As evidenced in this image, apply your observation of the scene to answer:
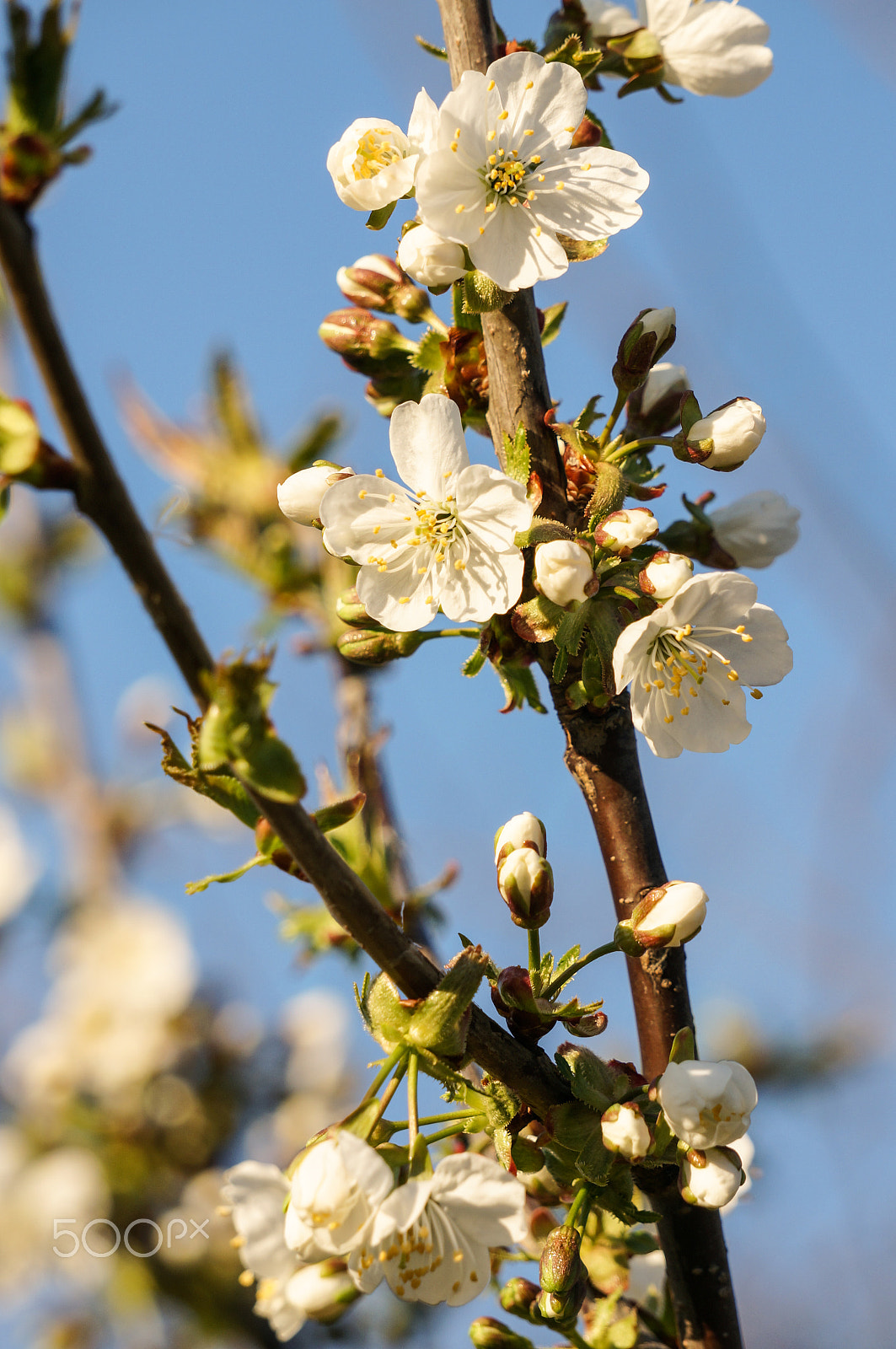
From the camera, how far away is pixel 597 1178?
46.5 inches

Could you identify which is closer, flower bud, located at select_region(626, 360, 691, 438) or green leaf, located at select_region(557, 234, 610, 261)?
green leaf, located at select_region(557, 234, 610, 261)

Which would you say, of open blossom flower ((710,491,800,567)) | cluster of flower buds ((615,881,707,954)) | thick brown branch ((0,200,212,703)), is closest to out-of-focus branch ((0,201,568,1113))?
thick brown branch ((0,200,212,703))

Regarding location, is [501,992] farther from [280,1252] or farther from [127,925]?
[127,925]

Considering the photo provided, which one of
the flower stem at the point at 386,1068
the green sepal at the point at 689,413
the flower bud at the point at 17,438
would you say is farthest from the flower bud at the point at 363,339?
the flower stem at the point at 386,1068

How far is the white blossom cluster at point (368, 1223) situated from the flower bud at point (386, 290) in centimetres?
109

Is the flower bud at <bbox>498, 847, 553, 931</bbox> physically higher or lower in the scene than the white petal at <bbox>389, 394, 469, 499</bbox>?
lower

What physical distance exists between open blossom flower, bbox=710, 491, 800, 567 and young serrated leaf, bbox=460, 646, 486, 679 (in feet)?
1.47

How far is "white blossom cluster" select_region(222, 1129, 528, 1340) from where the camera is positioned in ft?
3.46

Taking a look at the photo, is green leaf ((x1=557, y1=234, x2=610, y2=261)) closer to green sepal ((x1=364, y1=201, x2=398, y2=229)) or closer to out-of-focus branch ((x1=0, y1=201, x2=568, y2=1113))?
green sepal ((x1=364, y1=201, x2=398, y2=229))

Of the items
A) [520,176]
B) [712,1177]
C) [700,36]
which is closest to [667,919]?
[712,1177]

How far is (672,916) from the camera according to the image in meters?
1.26

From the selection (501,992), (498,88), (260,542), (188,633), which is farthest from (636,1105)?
(260,542)

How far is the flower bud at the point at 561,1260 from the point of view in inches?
46.6

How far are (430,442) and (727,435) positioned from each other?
37 cm
